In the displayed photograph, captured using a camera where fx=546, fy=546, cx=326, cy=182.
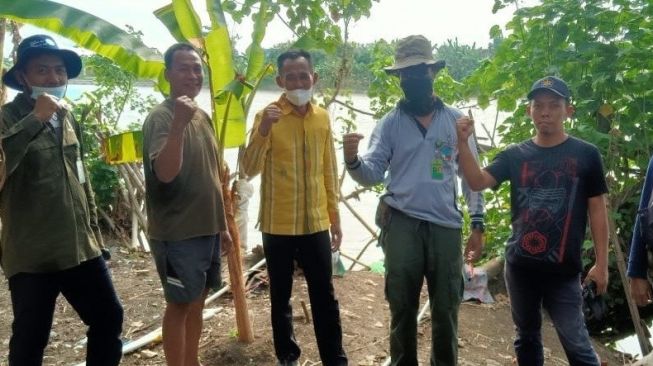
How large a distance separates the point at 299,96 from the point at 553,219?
4.87 feet

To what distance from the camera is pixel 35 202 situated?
2445 millimetres

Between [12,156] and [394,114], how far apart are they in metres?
1.85

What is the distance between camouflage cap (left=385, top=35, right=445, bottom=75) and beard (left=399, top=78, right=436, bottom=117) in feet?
0.29

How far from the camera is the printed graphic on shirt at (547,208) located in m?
2.70

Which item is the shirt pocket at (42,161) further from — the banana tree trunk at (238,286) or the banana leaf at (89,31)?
the banana tree trunk at (238,286)

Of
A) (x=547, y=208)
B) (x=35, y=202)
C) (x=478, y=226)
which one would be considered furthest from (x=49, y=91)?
(x=547, y=208)

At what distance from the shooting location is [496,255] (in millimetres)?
5461

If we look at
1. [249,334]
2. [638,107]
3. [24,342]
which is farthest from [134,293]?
[638,107]

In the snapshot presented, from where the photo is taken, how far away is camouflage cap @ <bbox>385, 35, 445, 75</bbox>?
2911mm

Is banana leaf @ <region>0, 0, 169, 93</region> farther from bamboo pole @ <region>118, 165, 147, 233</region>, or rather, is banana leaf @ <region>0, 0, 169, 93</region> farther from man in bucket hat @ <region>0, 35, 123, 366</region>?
bamboo pole @ <region>118, 165, 147, 233</region>

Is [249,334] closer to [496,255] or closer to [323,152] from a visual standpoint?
[323,152]

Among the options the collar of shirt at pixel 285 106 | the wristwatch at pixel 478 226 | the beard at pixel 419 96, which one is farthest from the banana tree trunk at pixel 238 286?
the wristwatch at pixel 478 226

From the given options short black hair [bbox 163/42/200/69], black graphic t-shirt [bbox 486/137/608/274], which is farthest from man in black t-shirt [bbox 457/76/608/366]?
short black hair [bbox 163/42/200/69]

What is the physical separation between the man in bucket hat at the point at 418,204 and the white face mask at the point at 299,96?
46cm
